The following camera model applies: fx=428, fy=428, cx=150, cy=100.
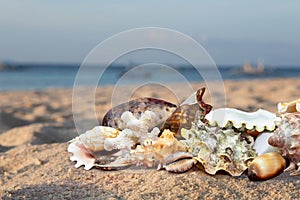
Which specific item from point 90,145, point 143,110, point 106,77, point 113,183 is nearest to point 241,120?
point 143,110

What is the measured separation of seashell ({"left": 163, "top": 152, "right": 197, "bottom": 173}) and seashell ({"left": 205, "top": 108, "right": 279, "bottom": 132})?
0.26 m

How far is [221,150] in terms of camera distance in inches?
99.6

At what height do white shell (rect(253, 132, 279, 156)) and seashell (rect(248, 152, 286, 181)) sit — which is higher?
white shell (rect(253, 132, 279, 156))

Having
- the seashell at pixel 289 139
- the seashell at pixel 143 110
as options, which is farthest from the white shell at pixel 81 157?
the seashell at pixel 289 139

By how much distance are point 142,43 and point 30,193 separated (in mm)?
1449

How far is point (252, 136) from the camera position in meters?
2.73

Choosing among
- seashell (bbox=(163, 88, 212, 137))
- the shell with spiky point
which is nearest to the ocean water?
seashell (bbox=(163, 88, 212, 137))

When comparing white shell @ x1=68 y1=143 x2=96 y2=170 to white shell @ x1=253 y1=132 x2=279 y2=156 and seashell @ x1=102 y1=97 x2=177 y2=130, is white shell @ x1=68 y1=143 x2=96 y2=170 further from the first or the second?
white shell @ x1=253 y1=132 x2=279 y2=156

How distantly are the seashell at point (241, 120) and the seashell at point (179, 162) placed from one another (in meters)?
0.26

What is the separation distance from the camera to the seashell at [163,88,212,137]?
2814 millimetres

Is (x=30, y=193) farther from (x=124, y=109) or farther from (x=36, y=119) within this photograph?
(x=36, y=119)

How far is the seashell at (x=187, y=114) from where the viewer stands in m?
2.81

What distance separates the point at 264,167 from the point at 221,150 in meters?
0.26

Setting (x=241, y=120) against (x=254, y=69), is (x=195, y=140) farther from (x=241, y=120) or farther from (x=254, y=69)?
(x=254, y=69)
